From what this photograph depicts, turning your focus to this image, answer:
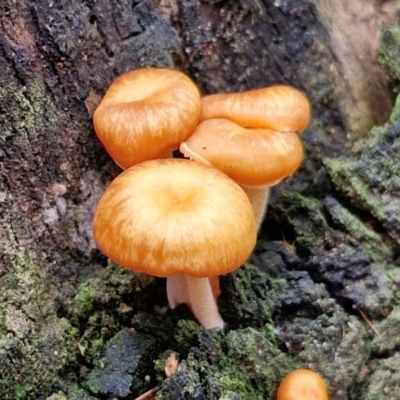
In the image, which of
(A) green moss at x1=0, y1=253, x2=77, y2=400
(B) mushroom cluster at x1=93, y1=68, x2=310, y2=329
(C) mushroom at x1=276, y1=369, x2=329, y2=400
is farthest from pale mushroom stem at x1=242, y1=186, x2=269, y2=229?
(A) green moss at x1=0, y1=253, x2=77, y2=400

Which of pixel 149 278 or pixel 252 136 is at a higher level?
pixel 252 136

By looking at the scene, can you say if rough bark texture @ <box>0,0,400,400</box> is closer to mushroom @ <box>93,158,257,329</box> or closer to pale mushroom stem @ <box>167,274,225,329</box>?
pale mushroom stem @ <box>167,274,225,329</box>

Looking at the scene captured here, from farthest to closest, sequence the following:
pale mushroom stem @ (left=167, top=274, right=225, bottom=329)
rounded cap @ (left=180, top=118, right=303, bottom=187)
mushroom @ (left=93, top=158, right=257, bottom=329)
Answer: pale mushroom stem @ (left=167, top=274, right=225, bottom=329), rounded cap @ (left=180, top=118, right=303, bottom=187), mushroom @ (left=93, top=158, right=257, bottom=329)

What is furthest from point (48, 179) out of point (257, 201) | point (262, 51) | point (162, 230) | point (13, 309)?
point (262, 51)

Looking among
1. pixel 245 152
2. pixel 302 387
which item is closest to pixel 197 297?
pixel 302 387

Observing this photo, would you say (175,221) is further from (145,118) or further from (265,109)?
(265,109)
